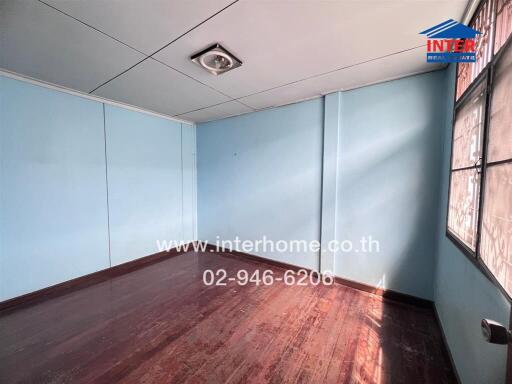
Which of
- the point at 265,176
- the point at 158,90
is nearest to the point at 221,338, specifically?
the point at 265,176

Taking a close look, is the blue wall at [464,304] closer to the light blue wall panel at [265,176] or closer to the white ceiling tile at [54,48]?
the light blue wall panel at [265,176]

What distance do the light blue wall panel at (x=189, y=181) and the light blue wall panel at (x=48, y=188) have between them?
4.40 ft

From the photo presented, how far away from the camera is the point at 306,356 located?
152 cm

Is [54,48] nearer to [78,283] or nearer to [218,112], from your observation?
[218,112]

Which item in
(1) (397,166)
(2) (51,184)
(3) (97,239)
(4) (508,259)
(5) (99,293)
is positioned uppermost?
(1) (397,166)

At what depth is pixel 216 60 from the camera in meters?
1.82

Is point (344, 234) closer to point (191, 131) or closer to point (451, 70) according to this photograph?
point (451, 70)

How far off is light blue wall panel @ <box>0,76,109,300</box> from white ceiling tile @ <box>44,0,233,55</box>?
5.29 feet

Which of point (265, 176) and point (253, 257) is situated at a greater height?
point (265, 176)

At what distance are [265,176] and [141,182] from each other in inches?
82.1

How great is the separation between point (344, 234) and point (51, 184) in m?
3.69

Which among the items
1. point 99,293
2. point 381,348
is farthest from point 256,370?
point 99,293

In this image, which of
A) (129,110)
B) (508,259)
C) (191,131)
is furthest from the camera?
(191,131)

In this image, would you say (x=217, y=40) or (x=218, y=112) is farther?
(x=218, y=112)
